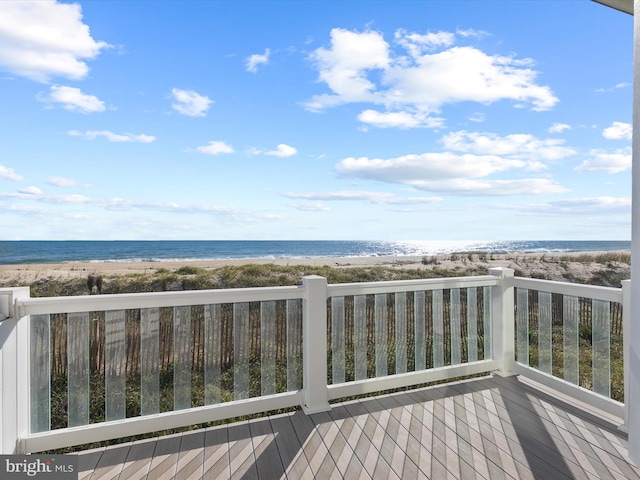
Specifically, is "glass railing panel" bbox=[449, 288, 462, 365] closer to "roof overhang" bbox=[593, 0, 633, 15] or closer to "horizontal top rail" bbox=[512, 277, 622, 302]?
"horizontal top rail" bbox=[512, 277, 622, 302]

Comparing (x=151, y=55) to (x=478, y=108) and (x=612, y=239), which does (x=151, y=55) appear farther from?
(x=612, y=239)

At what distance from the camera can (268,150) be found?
65.8 feet

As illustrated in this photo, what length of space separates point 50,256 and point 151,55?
2022 cm

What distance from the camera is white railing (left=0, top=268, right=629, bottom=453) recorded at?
6.80 feet

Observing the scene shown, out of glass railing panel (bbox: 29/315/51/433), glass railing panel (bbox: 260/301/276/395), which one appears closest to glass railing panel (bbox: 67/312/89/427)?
glass railing panel (bbox: 29/315/51/433)

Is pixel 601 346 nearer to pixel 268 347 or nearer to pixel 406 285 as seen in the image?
pixel 406 285

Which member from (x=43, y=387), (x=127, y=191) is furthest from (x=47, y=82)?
(x=43, y=387)

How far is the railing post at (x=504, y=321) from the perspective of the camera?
10.5 ft

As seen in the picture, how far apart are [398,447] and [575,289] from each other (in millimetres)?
1759

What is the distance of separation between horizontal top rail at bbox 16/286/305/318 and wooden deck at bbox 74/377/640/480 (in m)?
0.82

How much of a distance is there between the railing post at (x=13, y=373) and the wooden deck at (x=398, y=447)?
370 millimetres

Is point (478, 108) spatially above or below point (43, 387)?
above

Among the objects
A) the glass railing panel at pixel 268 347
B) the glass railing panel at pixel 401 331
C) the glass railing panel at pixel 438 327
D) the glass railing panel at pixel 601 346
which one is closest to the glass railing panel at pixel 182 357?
the glass railing panel at pixel 268 347

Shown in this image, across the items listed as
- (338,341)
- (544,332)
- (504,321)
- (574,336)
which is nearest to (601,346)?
(574,336)
